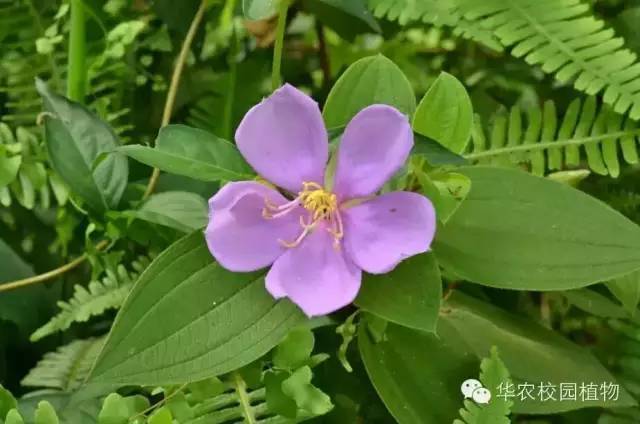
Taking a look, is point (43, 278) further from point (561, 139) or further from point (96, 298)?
point (561, 139)

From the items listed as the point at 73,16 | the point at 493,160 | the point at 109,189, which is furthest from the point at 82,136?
the point at 493,160

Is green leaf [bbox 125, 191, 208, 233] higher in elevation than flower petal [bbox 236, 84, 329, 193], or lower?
lower

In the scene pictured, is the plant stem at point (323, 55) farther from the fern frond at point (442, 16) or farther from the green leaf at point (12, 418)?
the green leaf at point (12, 418)

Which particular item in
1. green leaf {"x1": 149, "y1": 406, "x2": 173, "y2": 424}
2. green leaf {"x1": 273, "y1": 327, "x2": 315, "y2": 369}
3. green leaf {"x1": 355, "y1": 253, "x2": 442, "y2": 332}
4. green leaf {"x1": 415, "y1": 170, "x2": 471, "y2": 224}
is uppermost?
green leaf {"x1": 415, "y1": 170, "x2": 471, "y2": 224}

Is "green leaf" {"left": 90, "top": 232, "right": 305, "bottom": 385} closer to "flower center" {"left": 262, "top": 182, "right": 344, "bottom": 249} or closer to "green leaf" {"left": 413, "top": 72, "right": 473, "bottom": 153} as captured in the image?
"flower center" {"left": 262, "top": 182, "right": 344, "bottom": 249}

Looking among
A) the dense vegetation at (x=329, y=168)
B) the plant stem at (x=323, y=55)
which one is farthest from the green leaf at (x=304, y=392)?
the plant stem at (x=323, y=55)

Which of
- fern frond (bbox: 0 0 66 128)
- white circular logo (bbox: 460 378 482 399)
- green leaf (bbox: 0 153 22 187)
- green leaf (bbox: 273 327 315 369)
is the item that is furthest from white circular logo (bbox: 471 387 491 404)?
fern frond (bbox: 0 0 66 128)
